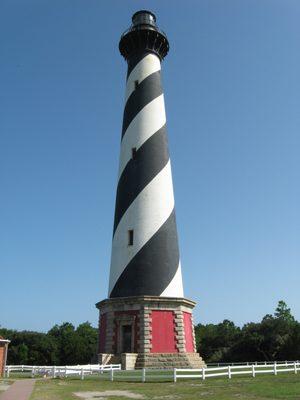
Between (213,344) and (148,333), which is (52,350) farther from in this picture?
(148,333)

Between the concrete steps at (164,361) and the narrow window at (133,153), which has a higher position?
the narrow window at (133,153)

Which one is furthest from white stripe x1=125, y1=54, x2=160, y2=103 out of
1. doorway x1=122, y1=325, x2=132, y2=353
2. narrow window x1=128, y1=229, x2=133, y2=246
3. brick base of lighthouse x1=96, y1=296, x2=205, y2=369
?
doorway x1=122, y1=325, x2=132, y2=353

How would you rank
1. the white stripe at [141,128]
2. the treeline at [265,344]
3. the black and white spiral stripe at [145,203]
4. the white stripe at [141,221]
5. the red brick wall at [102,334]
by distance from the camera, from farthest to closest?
the treeline at [265,344]
the white stripe at [141,128]
the white stripe at [141,221]
the red brick wall at [102,334]
the black and white spiral stripe at [145,203]

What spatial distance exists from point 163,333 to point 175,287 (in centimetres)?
235

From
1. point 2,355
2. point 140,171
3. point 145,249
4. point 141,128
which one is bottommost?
point 2,355

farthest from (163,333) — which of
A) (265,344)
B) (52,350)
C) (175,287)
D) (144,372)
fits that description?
(52,350)

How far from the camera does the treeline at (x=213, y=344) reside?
36.6 m

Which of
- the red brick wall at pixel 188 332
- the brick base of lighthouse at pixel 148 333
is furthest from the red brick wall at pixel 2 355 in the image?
the red brick wall at pixel 188 332

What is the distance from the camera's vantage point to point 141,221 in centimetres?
2170

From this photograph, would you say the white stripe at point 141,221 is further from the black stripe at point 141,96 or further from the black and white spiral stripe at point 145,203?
the black stripe at point 141,96

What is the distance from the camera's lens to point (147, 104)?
2405 centimetres

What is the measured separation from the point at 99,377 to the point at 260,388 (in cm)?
643

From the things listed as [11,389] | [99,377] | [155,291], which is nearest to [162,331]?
[155,291]

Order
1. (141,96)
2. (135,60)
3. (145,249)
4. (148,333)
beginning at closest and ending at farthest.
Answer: (148,333)
(145,249)
(141,96)
(135,60)
